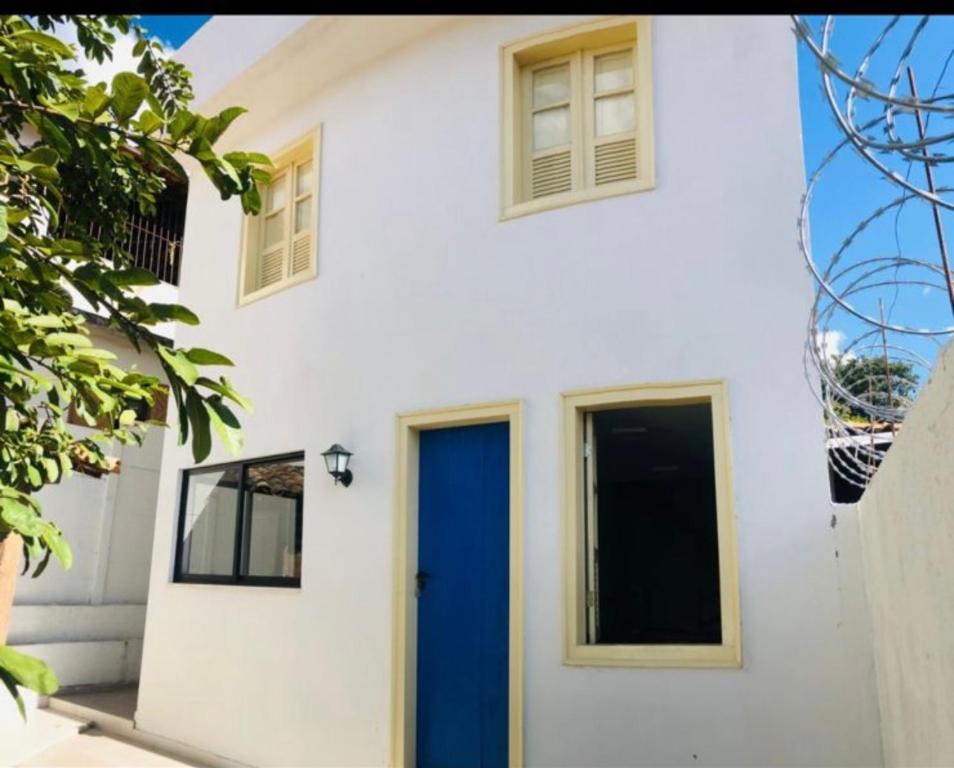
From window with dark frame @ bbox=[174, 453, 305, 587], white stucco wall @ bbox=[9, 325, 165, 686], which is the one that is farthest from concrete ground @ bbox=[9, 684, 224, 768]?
window with dark frame @ bbox=[174, 453, 305, 587]

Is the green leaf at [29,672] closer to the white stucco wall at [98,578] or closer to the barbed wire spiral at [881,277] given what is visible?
the barbed wire spiral at [881,277]

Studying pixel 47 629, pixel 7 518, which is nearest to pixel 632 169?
pixel 7 518

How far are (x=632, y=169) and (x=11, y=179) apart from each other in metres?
3.74

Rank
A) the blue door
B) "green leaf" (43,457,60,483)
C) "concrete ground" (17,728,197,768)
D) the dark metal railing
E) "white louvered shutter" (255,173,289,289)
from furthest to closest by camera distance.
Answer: the dark metal railing < "white louvered shutter" (255,173,289,289) < "concrete ground" (17,728,197,768) < the blue door < "green leaf" (43,457,60,483)

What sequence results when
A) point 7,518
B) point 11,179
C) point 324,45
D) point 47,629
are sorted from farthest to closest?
point 47,629, point 324,45, point 11,179, point 7,518

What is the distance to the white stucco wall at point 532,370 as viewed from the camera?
4.64 metres

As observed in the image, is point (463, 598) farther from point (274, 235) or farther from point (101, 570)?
point (101, 570)

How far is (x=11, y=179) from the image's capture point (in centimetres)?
321

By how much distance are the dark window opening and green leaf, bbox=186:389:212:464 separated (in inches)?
139

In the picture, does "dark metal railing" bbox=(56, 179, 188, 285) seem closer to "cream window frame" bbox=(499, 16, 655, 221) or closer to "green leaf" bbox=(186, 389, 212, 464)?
"cream window frame" bbox=(499, 16, 655, 221)

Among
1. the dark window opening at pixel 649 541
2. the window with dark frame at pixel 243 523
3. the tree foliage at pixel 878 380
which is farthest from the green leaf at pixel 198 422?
the window with dark frame at pixel 243 523

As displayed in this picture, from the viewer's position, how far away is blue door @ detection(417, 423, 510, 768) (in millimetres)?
5406

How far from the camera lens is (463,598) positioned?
5.66 metres

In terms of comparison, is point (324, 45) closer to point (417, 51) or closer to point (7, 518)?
point (417, 51)
